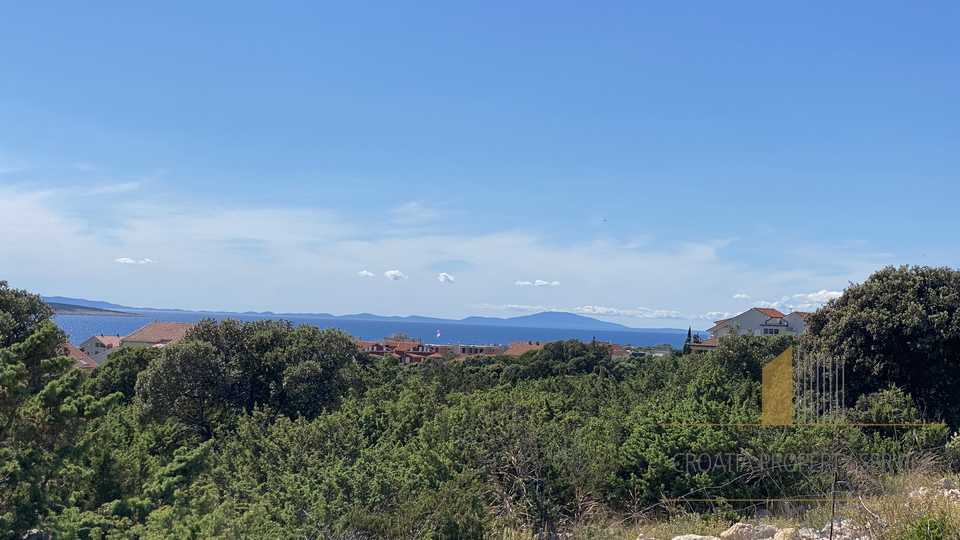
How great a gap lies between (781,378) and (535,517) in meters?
7.53

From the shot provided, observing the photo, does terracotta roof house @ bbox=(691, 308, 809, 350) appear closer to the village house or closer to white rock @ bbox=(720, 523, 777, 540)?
the village house

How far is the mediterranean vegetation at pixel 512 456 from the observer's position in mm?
8359

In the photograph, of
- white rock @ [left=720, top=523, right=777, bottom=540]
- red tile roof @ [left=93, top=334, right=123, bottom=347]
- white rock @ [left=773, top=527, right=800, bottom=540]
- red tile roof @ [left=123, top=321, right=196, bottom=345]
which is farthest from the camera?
red tile roof @ [left=93, top=334, right=123, bottom=347]

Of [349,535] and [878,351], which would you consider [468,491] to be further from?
[878,351]

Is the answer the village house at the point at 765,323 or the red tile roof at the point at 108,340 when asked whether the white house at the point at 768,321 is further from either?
the red tile roof at the point at 108,340

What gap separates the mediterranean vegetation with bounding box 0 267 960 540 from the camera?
8.36 meters

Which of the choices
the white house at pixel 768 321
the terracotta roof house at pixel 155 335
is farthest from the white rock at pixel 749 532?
the terracotta roof house at pixel 155 335

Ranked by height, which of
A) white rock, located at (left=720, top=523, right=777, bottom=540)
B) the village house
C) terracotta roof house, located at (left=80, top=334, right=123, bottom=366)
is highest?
the village house

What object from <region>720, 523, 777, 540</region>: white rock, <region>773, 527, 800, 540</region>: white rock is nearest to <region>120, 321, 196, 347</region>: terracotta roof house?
<region>720, 523, 777, 540</region>: white rock

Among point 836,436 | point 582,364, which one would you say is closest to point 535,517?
point 836,436

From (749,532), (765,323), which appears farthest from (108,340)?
(749,532)

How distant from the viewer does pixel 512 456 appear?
1148cm

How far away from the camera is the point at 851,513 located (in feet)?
25.2

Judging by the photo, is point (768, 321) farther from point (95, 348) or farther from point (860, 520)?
point (95, 348)
